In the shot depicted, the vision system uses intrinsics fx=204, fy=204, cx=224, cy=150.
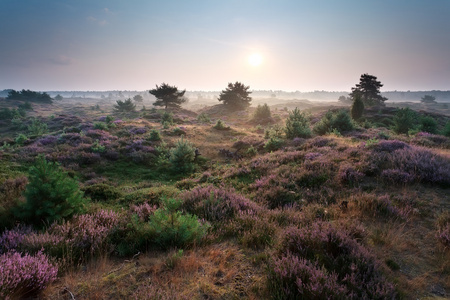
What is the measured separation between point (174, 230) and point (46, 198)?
11.1 ft

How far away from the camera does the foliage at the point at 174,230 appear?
4164 millimetres

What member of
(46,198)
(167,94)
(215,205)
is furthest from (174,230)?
(167,94)

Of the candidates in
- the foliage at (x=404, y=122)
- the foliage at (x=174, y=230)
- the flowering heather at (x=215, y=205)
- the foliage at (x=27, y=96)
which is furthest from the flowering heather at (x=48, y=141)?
the foliage at (x=27, y=96)

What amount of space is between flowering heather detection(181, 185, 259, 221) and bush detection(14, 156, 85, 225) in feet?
9.80

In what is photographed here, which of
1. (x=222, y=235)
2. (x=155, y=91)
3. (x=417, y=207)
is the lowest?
(x=222, y=235)

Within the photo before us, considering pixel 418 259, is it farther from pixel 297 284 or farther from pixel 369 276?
pixel 297 284

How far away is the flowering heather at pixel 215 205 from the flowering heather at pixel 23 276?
10.8ft

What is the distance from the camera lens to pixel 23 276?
2.82 m

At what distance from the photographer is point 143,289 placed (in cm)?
305

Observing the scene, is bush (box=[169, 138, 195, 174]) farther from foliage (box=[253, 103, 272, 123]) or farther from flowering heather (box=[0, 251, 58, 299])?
foliage (box=[253, 103, 272, 123])

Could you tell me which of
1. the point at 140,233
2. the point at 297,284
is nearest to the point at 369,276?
the point at 297,284

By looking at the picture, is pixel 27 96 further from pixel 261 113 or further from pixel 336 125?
pixel 336 125

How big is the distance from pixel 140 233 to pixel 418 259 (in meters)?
5.39

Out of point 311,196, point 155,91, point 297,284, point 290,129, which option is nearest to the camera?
point 297,284
